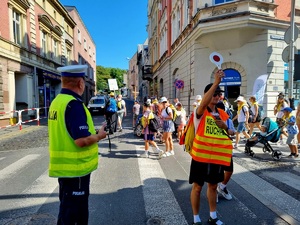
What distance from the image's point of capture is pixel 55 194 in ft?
11.9

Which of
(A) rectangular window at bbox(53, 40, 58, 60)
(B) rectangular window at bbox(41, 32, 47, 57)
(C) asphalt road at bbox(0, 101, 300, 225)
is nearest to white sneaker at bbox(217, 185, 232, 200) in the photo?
(C) asphalt road at bbox(0, 101, 300, 225)

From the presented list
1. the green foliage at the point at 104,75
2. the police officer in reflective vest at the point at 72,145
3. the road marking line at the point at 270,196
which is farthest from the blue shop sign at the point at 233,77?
the green foliage at the point at 104,75

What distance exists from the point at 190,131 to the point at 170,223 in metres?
1.19

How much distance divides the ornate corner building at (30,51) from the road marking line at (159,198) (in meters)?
11.3

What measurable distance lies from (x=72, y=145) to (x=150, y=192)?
224 cm

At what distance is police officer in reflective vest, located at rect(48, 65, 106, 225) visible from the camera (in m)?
1.82

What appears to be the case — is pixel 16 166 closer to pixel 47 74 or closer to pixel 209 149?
pixel 209 149

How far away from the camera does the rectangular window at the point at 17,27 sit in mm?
14938

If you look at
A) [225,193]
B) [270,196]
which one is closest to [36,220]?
[225,193]

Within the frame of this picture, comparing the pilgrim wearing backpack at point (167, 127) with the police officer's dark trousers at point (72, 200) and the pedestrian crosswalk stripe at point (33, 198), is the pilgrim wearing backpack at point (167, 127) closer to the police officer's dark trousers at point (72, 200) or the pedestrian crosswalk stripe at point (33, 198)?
the pedestrian crosswalk stripe at point (33, 198)

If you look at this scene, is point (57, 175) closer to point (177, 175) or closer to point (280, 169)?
point (177, 175)

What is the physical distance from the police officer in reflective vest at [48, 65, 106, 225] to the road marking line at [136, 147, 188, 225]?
51.5 inches

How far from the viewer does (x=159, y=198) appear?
3.47 meters

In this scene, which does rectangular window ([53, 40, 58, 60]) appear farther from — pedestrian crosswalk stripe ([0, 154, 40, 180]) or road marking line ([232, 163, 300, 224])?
road marking line ([232, 163, 300, 224])
